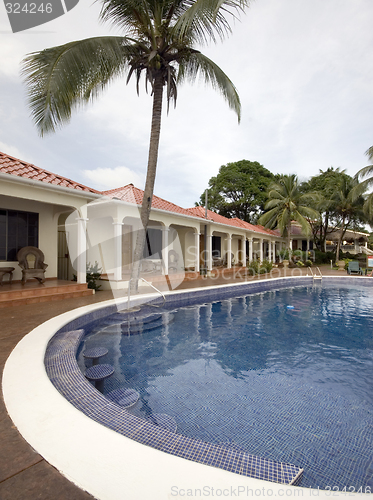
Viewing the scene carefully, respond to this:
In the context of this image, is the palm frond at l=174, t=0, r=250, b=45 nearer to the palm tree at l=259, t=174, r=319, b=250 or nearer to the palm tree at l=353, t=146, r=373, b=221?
the palm tree at l=259, t=174, r=319, b=250

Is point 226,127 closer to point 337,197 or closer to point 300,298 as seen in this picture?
point 300,298

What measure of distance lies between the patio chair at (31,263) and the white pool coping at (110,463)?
7.07 meters

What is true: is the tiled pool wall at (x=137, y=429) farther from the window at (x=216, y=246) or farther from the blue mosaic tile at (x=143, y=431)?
the window at (x=216, y=246)

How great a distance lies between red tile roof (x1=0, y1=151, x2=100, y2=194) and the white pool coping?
6952mm

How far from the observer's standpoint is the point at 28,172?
821 centimetres

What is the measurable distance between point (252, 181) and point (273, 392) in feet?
98.5

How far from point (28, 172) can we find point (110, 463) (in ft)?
28.6

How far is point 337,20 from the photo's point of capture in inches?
415

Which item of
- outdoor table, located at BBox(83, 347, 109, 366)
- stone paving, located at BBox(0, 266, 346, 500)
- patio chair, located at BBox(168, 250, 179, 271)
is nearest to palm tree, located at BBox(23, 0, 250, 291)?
outdoor table, located at BBox(83, 347, 109, 366)

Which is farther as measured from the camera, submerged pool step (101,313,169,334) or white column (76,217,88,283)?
white column (76,217,88,283)

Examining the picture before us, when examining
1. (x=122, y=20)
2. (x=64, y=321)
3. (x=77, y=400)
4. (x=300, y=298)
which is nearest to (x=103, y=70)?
(x=122, y=20)

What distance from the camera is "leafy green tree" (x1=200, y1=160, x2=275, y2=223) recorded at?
31.1 meters

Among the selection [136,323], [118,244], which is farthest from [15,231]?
[136,323]

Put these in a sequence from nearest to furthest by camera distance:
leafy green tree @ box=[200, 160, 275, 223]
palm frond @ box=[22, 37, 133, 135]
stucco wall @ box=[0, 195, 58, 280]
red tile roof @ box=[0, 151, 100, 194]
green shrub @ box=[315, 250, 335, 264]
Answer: palm frond @ box=[22, 37, 133, 135]
red tile roof @ box=[0, 151, 100, 194]
stucco wall @ box=[0, 195, 58, 280]
green shrub @ box=[315, 250, 335, 264]
leafy green tree @ box=[200, 160, 275, 223]
